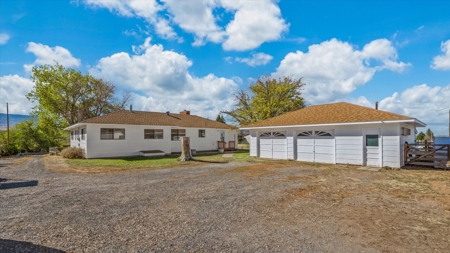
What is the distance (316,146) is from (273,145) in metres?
3.15

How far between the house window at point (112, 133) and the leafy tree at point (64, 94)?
13.6 metres

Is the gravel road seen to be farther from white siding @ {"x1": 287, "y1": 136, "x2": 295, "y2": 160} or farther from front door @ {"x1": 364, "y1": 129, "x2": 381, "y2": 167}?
white siding @ {"x1": 287, "y1": 136, "x2": 295, "y2": 160}

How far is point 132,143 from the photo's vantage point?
63.2 feet

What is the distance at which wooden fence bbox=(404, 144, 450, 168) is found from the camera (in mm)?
11602

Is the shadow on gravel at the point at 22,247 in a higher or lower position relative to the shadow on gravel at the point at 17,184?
higher

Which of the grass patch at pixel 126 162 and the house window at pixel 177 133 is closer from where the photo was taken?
the grass patch at pixel 126 162

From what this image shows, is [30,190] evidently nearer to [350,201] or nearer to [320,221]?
[320,221]

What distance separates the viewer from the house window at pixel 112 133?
58.9ft

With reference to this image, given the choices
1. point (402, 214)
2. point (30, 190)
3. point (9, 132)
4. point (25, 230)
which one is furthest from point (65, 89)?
point (402, 214)

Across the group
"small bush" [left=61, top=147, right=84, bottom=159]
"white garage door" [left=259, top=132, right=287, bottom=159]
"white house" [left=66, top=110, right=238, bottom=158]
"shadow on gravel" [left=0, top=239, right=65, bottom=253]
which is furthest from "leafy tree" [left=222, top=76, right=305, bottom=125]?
"shadow on gravel" [left=0, top=239, right=65, bottom=253]

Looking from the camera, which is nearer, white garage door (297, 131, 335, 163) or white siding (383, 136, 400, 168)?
white siding (383, 136, 400, 168)

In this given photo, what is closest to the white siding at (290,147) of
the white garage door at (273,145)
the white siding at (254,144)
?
the white garage door at (273,145)

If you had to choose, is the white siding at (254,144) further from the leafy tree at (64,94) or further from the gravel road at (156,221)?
the leafy tree at (64,94)

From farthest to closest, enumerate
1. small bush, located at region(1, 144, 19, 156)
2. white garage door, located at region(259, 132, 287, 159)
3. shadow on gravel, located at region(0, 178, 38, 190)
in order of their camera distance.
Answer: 1. small bush, located at region(1, 144, 19, 156)
2. white garage door, located at region(259, 132, 287, 159)
3. shadow on gravel, located at region(0, 178, 38, 190)
